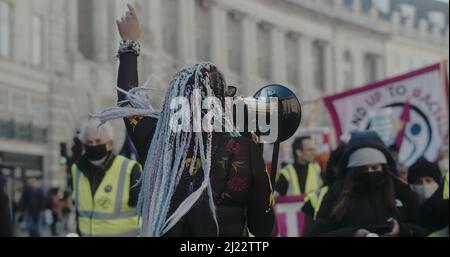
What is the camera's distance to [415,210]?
6.21 meters

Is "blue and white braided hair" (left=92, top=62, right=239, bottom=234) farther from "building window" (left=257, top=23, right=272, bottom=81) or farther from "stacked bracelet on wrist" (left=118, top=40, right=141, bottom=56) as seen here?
"building window" (left=257, top=23, right=272, bottom=81)

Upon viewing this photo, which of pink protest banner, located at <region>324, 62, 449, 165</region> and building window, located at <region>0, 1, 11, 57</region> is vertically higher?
building window, located at <region>0, 1, 11, 57</region>

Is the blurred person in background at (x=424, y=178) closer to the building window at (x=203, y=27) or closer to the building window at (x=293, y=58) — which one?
the building window at (x=203, y=27)

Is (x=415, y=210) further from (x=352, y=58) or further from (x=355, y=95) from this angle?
(x=352, y=58)

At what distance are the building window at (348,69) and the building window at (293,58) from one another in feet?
16.9

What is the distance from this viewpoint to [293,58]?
4803 centimetres

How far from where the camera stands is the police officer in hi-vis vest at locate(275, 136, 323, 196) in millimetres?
10438

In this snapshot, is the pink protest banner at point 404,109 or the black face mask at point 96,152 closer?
the black face mask at point 96,152

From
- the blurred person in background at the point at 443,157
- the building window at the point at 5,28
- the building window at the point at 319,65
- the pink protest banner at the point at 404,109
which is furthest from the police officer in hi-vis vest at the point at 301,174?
the building window at the point at 319,65

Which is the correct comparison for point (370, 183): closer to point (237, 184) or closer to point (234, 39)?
point (237, 184)

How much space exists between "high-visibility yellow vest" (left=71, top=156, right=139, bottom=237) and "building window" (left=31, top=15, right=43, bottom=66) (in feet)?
69.6

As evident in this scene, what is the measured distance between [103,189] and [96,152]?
0.90 ft

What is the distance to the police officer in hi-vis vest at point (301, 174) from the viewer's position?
10.4 m

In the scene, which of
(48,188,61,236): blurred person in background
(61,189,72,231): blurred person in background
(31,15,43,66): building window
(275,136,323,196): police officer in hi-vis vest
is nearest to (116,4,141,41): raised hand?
(275,136,323,196): police officer in hi-vis vest
